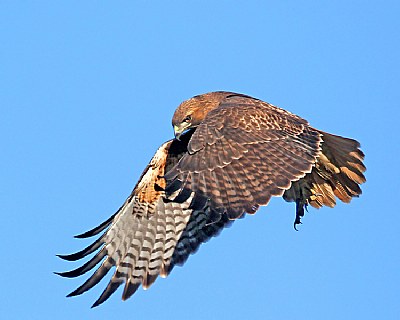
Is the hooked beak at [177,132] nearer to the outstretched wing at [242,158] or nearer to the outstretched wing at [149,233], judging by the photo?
the outstretched wing at [149,233]

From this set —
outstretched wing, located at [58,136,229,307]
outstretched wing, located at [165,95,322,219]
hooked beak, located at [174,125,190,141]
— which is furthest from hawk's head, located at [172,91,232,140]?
outstretched wing, located at [165,95,322,219]

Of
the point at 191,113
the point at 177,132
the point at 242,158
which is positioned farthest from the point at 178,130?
the point at 242,158

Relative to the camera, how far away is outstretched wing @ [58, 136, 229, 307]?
44.0 ft

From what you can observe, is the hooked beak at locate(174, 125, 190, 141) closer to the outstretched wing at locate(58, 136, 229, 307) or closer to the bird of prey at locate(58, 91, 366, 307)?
the bird of prey at locate(58, 91, 366, 307)

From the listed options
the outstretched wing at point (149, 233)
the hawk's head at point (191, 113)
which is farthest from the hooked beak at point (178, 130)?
the outstretched wing at point (149, 233)

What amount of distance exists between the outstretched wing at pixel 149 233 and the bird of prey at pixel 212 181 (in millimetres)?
12

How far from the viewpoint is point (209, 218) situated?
1373cm

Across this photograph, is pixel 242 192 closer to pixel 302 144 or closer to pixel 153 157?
pixel 302 144

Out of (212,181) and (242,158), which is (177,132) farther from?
(212,181)

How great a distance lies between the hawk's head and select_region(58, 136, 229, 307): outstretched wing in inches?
11.1

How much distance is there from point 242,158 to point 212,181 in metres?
0.51

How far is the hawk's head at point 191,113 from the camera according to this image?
13.2m

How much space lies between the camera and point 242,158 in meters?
11.5

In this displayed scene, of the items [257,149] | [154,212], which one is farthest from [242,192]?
[154,212]
